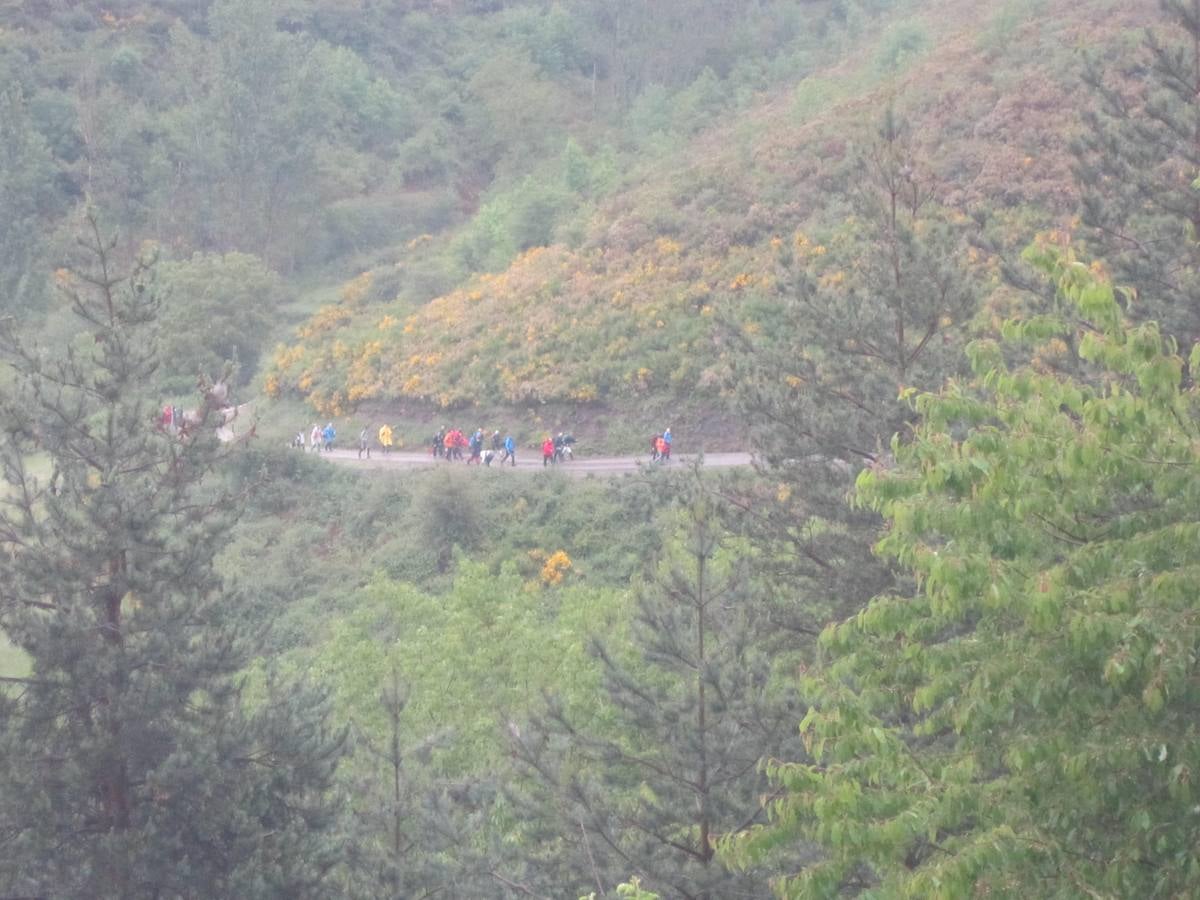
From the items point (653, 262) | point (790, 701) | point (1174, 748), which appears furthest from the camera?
point (653, 262)

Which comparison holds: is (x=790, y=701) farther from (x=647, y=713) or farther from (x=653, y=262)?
(x=653, y=262)

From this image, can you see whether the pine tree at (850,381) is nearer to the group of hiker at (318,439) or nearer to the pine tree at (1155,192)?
the pine tree at (1155,192)

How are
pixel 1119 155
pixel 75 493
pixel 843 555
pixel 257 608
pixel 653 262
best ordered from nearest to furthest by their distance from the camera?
pixel 75 493 < pixel 843 555 < pixel 1119 155 < pixel 257 608 < pixel 653 262

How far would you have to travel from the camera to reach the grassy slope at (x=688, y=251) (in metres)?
33.3

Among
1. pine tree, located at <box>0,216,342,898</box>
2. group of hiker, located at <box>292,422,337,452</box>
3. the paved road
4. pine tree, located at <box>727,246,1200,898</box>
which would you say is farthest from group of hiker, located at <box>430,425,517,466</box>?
pine tree, located at <box>727,246,1200,898</box>

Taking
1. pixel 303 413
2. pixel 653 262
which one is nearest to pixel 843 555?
pixel 653 262

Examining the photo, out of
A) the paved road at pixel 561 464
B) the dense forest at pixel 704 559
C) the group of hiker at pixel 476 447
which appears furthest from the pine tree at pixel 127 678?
the group of hiker at pixel 476 447

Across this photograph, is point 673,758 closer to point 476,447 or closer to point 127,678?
point 127,678

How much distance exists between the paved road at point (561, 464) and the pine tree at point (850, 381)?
1473 centimetres

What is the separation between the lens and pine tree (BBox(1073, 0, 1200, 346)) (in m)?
14.2

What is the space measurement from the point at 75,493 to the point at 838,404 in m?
7.32

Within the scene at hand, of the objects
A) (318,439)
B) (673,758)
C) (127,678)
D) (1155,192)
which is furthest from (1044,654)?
(318,439)

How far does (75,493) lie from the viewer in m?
11.8

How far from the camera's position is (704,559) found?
10.6 m
